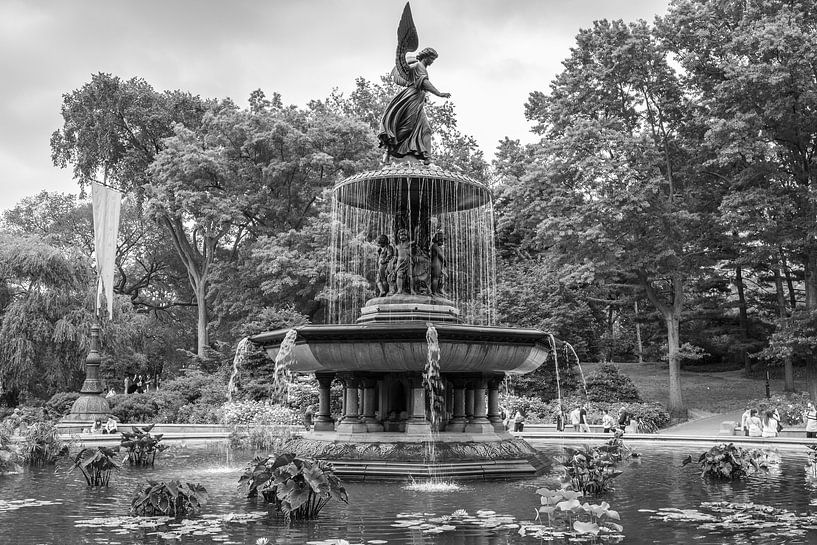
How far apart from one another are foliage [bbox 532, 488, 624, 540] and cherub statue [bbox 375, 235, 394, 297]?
744cm

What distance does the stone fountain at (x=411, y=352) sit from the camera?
39.0 ft

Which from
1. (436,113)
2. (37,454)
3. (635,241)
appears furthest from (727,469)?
(436,113)

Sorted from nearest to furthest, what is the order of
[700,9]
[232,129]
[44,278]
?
[700,9] < [44,278] < [232,129]

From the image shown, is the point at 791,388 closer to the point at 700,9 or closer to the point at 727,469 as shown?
the point at 700,9

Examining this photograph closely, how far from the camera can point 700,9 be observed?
100 ft

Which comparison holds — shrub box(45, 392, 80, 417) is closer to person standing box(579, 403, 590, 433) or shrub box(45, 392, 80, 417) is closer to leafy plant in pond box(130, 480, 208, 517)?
person standing box(579, 403, 590, 433)

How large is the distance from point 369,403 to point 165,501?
5484 millimetres

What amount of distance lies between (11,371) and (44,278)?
4.54 metres

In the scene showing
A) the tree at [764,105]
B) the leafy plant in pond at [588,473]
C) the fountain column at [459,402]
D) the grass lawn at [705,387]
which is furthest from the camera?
the grass lawn at [705,387]

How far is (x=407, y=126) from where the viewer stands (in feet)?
49.5

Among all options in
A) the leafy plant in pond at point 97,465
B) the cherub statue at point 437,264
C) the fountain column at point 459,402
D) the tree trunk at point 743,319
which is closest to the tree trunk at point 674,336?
the tree trunk at point 743,319

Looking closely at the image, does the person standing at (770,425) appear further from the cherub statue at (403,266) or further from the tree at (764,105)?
the cherub statue at (403,266)

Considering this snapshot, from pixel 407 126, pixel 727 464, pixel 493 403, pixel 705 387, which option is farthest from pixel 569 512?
pixel 705 387

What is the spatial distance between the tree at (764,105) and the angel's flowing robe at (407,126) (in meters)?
16.6
